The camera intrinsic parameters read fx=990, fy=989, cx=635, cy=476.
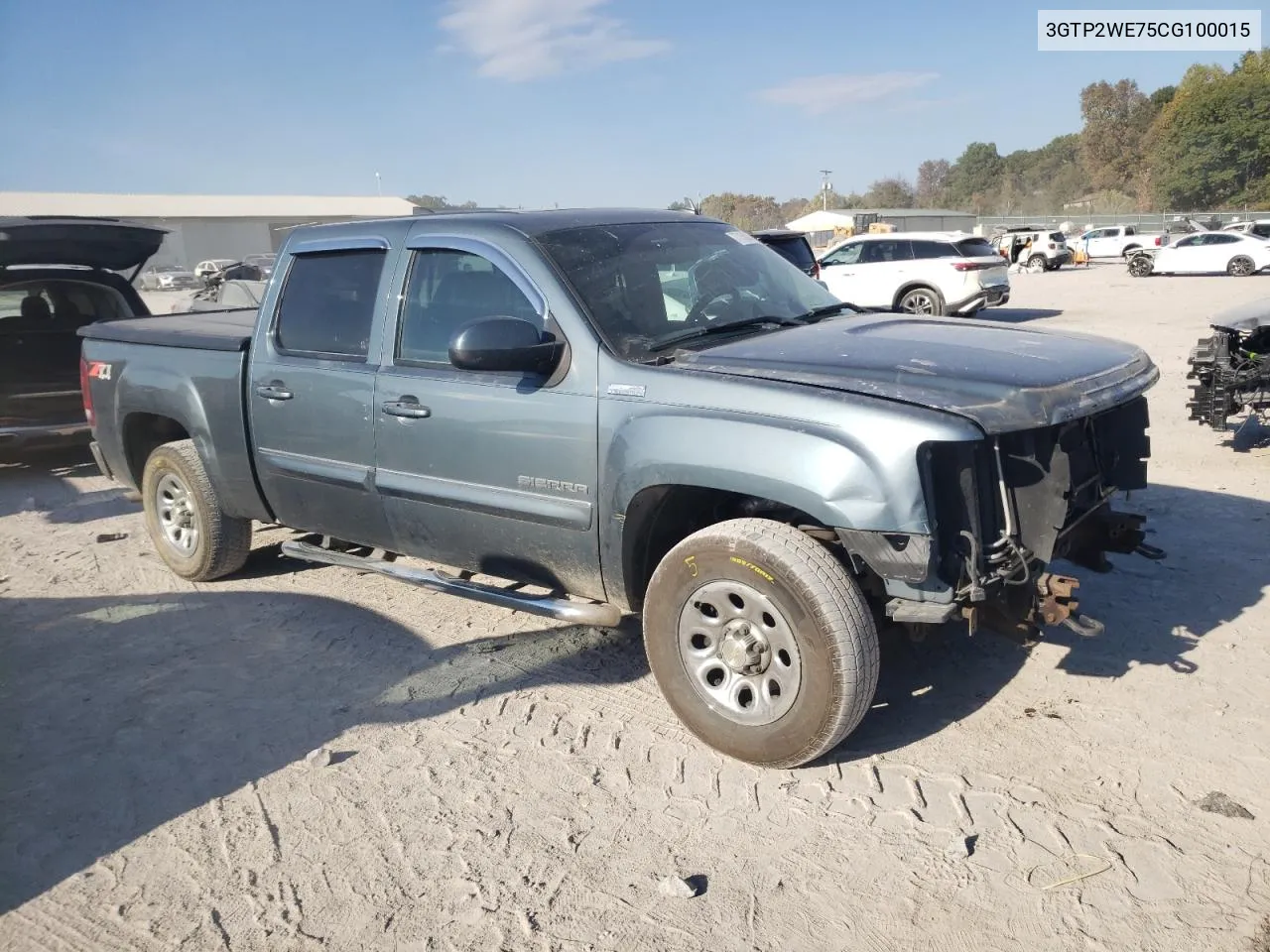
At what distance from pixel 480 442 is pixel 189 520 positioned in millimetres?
2643

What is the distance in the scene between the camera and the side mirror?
3.56 m

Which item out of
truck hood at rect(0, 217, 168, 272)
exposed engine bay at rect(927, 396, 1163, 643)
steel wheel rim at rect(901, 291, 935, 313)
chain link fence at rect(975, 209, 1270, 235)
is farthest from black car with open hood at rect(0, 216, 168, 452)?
chain link fence at rect(975, 209, 1270, 235)

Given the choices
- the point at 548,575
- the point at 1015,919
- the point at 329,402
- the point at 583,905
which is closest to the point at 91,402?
the point at 329,402

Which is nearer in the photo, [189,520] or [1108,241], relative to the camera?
[189,520]

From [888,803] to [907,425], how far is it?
125cm

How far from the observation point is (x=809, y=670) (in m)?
3.24

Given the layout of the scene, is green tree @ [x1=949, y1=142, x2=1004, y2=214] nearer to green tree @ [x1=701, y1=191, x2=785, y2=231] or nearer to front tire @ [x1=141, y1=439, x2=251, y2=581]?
green tree @ [x1=701, y1=191, x2=785, y2=231]

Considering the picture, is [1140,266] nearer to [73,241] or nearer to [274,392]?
[73,241]

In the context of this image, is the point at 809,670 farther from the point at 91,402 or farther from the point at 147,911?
the point at 91,402

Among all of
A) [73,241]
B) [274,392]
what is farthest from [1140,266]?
[274,392]

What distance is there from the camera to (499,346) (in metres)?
3.57

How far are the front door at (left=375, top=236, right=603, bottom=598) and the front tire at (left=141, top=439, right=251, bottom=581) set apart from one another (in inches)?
60.6

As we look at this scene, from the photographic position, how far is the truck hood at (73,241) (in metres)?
7.47

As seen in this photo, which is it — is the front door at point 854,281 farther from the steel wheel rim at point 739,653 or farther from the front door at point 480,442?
the steel wheel rim at point 739,653
